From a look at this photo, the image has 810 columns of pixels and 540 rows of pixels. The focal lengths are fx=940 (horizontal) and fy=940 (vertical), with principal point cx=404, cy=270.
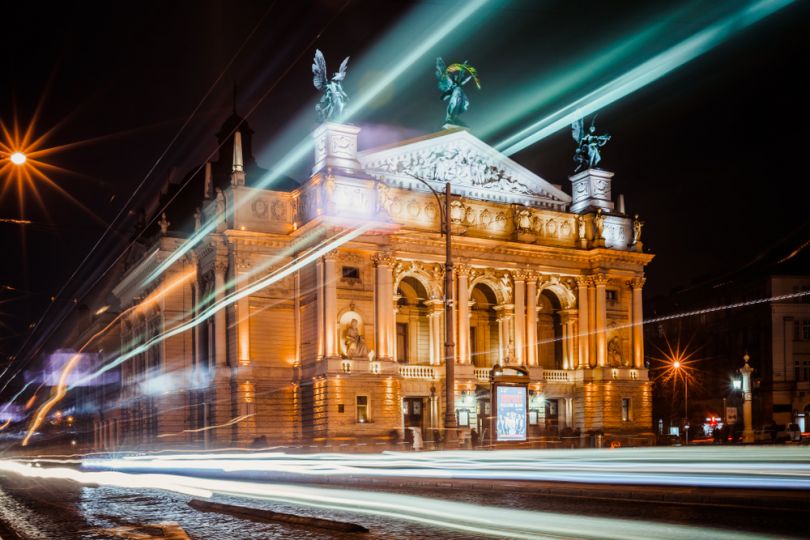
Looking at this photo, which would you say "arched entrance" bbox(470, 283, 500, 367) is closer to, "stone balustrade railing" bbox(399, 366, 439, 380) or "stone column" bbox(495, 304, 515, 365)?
"stone column" bbox(495, 304, 515, 365)

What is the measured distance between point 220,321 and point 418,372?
35.6 feet

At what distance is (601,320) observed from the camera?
55.7 m

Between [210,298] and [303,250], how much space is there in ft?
21.3

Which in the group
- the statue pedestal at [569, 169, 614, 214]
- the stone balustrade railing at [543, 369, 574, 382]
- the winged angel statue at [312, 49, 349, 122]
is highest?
the winged angel statue at [312, 49, 349, 122]

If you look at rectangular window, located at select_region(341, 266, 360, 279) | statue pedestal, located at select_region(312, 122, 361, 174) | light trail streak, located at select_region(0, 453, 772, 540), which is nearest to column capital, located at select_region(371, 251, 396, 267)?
rectangular window, located at select_region(341, 266, 360, 279)

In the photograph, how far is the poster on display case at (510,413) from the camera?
38.8 metres

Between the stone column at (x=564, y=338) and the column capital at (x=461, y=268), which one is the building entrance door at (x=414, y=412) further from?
the stone column at (x=564, y=338)

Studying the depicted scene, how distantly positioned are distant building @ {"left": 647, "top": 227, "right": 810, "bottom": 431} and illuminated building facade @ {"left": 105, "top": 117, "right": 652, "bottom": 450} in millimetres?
11800

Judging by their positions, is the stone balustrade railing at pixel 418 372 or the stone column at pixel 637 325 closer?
the stone balustrade railing at pixel 418 372

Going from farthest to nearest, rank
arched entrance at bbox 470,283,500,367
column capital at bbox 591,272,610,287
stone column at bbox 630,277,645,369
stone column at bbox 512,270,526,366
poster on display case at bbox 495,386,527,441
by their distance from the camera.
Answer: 1. stone column at bbox 630,277,645,369
2. column capital at bbox 591,272,610,287
3. arched entrance at bbox 470,283,500,367
4. stone column at bbox 512,270,526,366
5. poster on display case at bbox 495,386,527,441

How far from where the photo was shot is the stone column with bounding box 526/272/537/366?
2090 inches

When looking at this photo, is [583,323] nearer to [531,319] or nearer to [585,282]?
[585,282]

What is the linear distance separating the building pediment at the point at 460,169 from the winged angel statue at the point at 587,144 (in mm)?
3779

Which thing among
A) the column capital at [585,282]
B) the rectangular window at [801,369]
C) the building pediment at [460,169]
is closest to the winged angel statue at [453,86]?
the building pediment at [460,169]
